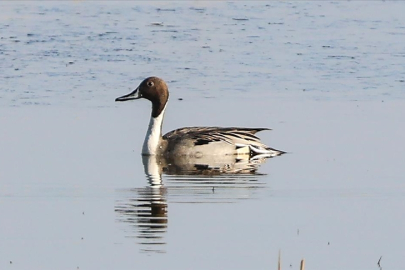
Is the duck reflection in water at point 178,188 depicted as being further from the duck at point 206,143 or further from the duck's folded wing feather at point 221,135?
the duck's folded wing feather at point 221,135

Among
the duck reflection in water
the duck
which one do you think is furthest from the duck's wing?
the duck reflection in water

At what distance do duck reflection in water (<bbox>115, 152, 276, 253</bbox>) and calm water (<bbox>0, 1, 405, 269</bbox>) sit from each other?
3cm

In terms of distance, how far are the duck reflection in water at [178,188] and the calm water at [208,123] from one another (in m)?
0.03

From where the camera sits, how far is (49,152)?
13133 millimetres

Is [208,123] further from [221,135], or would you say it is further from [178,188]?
[178,188]

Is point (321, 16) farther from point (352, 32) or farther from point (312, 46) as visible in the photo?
point (312, 46)

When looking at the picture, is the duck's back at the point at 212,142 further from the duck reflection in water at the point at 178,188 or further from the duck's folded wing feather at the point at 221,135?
the duck reflection in water at the point at 178,188

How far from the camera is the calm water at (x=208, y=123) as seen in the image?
9.07 meters

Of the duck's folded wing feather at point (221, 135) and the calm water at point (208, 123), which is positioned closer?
the calm water at point (208, 123)

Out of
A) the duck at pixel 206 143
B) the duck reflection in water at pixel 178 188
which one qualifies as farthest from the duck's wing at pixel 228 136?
the duck reflection in water at pixel 178 188

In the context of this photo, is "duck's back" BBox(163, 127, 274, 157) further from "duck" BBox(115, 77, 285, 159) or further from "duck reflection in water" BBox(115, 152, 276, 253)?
"duck reflection in water" BBox(115, 152, 276, 253)

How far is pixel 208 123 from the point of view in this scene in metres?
15.3

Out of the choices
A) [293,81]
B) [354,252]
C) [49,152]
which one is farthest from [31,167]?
[293,81]

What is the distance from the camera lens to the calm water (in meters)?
9.07
